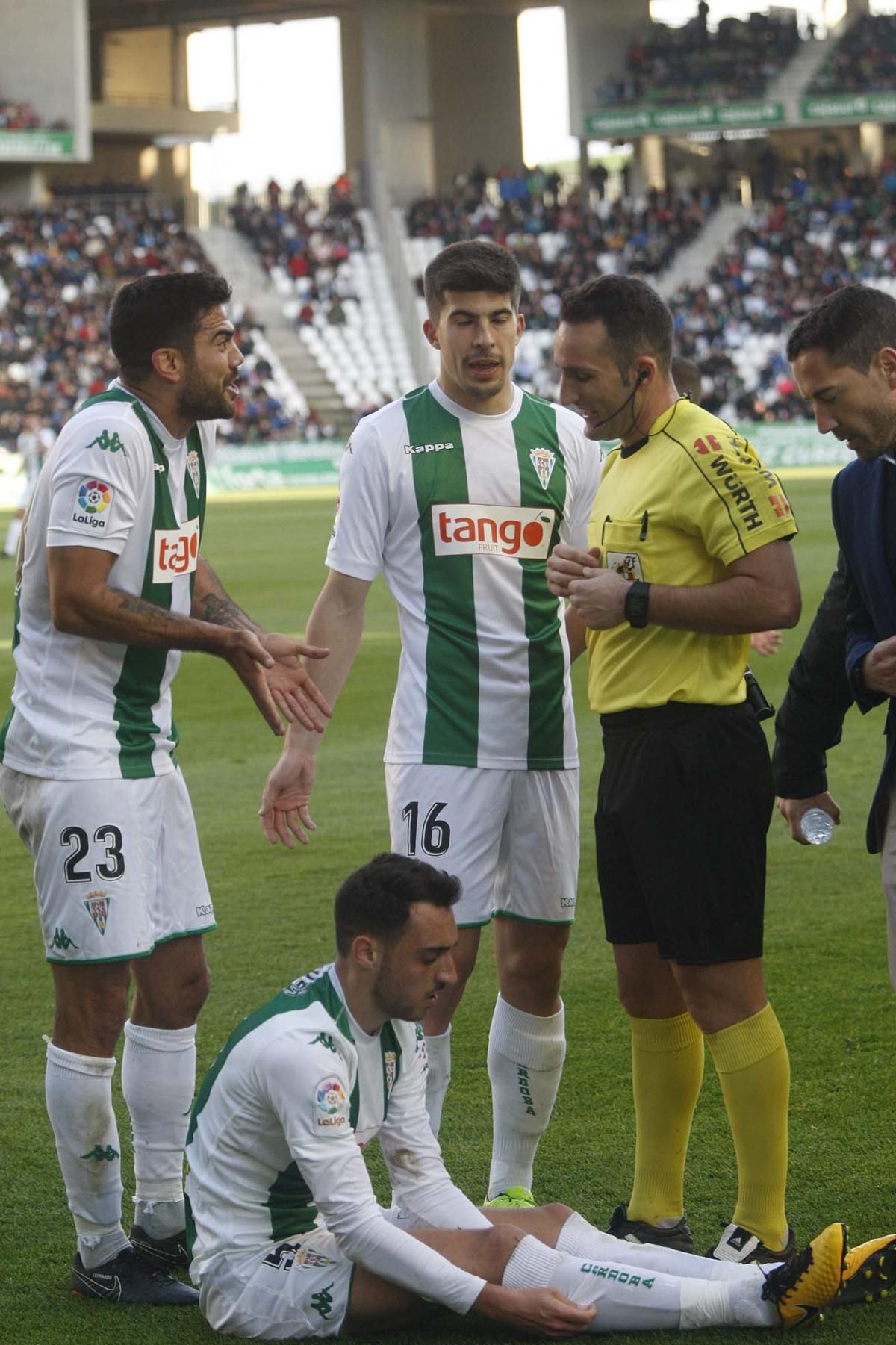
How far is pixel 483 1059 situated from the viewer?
17.8 ft

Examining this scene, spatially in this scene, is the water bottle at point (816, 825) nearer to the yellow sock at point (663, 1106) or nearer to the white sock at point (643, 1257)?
the yellow sock at point (663, 1106)

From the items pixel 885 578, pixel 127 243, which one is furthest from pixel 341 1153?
pixel 127 243

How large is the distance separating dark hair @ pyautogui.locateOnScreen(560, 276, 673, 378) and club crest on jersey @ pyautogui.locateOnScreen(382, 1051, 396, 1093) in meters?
1.53

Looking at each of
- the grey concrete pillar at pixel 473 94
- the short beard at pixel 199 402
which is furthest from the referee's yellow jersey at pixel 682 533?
the grey concrete pillar at pixel 473 94

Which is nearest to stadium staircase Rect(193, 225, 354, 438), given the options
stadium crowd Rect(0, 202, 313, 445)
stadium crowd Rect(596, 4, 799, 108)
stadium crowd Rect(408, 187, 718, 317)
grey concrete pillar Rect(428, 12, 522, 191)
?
stadium crowd Rect(0, 202, 313, 445)

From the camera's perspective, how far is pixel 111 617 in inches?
152

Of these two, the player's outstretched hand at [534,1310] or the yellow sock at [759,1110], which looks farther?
the yellow sock at [759,1110]

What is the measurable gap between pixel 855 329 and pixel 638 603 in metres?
0.71

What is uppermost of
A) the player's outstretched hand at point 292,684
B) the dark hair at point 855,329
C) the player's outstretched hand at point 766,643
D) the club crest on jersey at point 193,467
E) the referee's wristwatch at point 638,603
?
the dark hair at point 855,329

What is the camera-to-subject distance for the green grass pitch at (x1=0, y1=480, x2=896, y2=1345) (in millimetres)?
4121

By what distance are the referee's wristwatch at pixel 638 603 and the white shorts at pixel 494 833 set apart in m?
0.76

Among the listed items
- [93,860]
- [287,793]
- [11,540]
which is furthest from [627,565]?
[11,540]

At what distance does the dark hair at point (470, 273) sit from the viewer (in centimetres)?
432

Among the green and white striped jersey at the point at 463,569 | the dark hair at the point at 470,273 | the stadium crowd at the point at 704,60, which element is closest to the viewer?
the dark hair at the point at 470,273
